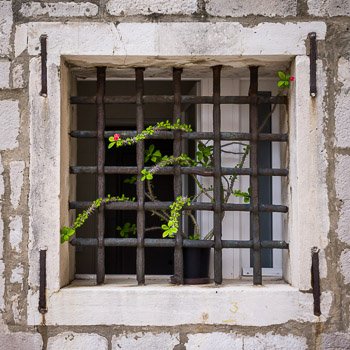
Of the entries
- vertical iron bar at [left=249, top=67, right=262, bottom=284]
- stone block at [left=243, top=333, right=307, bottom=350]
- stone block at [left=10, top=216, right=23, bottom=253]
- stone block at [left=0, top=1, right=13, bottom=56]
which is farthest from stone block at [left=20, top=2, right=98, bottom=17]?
stone block at [left=243, top=333, right=307, bottom=350]

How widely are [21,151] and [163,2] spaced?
1.01m

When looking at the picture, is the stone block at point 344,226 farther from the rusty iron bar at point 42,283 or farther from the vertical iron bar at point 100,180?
the rusty iron bar at point 42,283

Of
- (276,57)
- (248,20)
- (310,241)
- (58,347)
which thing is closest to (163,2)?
(248,20)

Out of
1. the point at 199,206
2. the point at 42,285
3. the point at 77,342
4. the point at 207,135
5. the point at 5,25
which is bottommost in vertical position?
the point at 77,342

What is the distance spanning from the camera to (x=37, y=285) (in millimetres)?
2553

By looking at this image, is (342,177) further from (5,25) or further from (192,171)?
(5,25)

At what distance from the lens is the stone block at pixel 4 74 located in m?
2.62

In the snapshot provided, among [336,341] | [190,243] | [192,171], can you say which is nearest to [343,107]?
[192,171]

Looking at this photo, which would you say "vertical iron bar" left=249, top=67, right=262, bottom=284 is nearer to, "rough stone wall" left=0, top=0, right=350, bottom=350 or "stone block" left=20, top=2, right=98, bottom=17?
"rough stone wall" left=0, top=0, right=350, bottom=350

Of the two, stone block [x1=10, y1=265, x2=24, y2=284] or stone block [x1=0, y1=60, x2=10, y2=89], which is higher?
stone block [x1=0, y1=60, x2=10, y2=89]

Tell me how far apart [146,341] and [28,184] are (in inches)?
37.5

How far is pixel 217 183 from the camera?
270cm

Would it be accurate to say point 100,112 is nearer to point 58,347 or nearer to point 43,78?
point 43,78

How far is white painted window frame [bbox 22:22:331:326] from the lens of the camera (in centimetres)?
254
